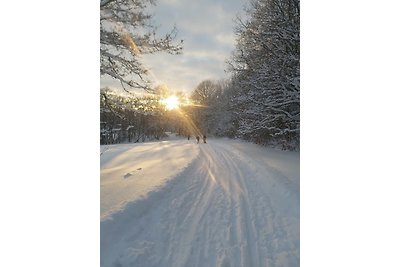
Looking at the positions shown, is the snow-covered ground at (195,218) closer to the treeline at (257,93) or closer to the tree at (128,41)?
the treeline at (257,93)

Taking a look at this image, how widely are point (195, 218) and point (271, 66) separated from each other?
371cm

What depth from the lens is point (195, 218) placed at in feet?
13.7

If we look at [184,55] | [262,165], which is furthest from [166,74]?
[262,165]

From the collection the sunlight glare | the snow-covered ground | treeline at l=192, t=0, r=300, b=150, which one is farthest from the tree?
the snow-covered ground

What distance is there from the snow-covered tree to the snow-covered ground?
84cm

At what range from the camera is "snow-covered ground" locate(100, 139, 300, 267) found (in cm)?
312

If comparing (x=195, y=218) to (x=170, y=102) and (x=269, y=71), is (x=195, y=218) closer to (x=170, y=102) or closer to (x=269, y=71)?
(x=170, y=102)

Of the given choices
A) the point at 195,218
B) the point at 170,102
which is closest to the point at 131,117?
the point at 170,102
